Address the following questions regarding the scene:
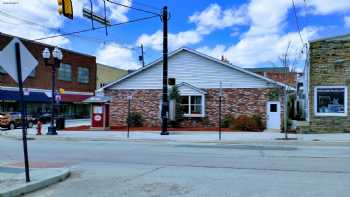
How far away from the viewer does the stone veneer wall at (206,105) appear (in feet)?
107

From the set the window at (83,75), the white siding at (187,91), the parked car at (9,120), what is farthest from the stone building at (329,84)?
the window at (83,75)

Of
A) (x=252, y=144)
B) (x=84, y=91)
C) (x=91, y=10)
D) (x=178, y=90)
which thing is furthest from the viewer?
(x=84, y=91)

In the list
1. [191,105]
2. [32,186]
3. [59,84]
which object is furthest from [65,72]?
[32,186]

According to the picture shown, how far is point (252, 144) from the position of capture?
→ 21.9 metres

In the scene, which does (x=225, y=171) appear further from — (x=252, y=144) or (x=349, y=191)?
(x=252, y=144)

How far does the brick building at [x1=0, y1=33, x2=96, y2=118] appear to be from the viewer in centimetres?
5091

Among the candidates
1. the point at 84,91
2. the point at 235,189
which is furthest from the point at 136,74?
the point at 84,91

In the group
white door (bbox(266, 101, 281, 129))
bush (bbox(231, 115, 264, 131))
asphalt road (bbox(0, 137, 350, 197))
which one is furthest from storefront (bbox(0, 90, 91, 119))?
asphalt road (bbox(0, 137, 350, 197))

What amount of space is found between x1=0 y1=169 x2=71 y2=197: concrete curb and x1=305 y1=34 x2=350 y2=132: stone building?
18.7 meters

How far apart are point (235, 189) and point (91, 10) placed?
42.1 ft

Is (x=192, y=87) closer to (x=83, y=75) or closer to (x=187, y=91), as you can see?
(x=187, y=91)

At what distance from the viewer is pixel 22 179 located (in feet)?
32.6

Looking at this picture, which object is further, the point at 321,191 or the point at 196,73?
the point at 196,73

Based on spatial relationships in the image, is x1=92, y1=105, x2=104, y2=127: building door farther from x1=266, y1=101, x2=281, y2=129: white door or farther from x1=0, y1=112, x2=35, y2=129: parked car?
x1=266, y1=101, x2=281, y2=129: white door
